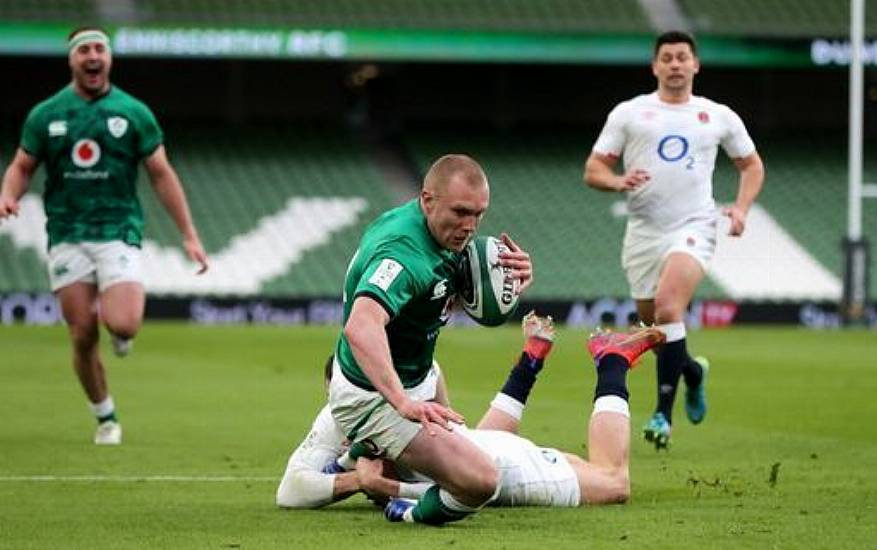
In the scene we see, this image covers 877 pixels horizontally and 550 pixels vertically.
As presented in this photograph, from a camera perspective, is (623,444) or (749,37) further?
(749,37)

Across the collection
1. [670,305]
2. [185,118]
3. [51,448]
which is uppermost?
[185,118]

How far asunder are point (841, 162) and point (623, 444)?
31.6 meters

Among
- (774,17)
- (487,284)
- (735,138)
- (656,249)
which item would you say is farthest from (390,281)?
(774,17)

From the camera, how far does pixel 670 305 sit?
12047 millimetres

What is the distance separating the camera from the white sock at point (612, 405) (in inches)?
351

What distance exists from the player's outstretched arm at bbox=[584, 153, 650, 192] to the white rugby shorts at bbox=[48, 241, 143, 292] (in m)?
2.85

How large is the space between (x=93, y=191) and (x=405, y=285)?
4.86 metres

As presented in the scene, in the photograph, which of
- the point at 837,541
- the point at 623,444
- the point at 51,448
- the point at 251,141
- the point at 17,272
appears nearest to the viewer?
the point at 837,541

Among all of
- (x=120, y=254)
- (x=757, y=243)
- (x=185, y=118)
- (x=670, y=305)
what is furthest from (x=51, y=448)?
(x=185, y=118)

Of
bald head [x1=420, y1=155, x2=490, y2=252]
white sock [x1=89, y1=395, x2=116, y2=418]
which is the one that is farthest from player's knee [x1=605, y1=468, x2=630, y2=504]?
white sock [x1=89, y1=395, x2=116, y2=418]

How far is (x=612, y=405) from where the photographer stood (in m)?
8.93

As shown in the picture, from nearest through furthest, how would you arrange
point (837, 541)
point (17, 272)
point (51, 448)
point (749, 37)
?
point (837, 541) → point (51, 448) → point (17, 272) → point (749, 37)

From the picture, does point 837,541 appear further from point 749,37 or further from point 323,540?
point 749,37

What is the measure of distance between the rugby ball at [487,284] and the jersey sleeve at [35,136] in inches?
188
